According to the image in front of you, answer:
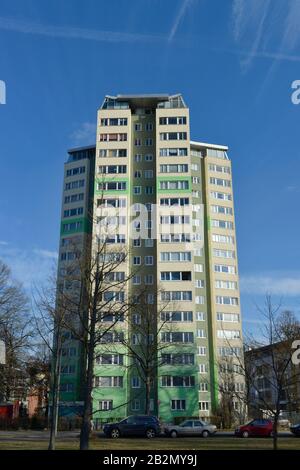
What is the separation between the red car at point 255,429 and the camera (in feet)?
118

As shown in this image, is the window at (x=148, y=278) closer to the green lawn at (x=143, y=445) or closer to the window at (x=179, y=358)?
the window at (x=179, y=358)

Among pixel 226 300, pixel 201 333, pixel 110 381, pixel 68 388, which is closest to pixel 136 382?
pixel 110 381

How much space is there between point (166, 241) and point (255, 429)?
3350 cm

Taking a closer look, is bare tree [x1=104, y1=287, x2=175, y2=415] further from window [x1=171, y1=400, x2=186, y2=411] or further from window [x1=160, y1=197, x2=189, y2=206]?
window [x1=160, y1=197, x2=189, y2=206]

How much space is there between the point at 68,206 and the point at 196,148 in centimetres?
2546

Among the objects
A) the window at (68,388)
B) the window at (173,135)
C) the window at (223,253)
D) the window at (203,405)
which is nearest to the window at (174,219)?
the window at (223,253)

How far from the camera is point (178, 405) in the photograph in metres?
57.7

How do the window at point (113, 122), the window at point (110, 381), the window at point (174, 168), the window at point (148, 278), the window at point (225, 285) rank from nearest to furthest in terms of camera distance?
the window at point (110, 381), the window at point (148, 278), the window at point (174, 168), the window at point (113, 122), the window at point (225, 285)

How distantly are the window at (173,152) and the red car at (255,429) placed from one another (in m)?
42.7

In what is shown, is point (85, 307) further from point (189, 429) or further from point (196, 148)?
point (196, 148)

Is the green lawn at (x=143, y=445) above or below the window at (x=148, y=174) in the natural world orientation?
below

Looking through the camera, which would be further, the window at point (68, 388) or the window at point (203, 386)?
the window at point (68, 388)

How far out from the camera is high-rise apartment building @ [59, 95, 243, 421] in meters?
59.3

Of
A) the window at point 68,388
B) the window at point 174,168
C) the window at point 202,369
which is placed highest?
the window at point 174,168
